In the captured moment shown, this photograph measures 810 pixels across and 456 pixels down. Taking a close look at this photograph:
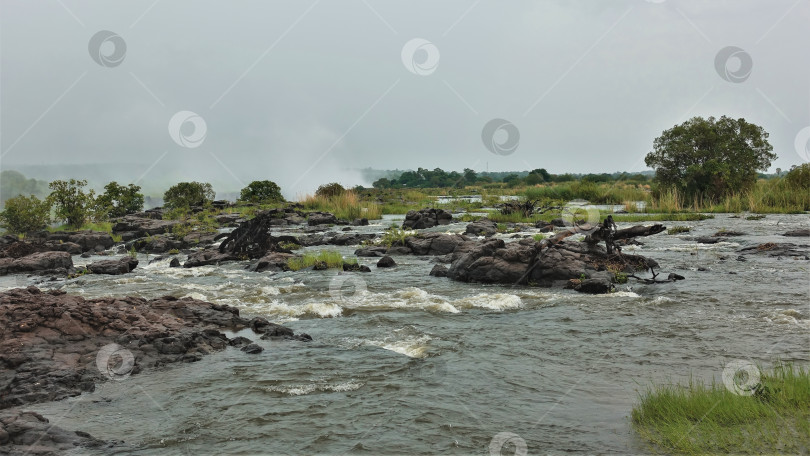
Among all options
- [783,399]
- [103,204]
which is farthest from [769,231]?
[103,204]

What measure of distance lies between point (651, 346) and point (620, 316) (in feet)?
6.50

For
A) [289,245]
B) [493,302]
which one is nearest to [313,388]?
[493,302]

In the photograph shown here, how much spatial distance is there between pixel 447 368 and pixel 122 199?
39401 millimetres

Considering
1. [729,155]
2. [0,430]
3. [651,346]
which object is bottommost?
[651,346]

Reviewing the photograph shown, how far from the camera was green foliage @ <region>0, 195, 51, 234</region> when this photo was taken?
27.4 metres

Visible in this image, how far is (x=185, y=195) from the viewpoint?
149 ft

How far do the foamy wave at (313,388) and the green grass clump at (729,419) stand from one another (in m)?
3.10

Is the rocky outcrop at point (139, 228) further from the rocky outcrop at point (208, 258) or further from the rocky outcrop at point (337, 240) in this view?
the rocky outcrop at point (208, 258)

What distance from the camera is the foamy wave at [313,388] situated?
6.43 metres

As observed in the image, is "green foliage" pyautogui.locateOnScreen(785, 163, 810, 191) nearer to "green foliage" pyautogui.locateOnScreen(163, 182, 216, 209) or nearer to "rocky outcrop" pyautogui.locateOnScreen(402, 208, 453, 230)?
"rocky outcrop" pyautogui.locateOnScreen(402, 208, 453, 230)

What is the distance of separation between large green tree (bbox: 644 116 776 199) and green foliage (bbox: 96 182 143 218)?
125 ft

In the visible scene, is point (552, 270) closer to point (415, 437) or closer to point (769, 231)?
point (415, 437)

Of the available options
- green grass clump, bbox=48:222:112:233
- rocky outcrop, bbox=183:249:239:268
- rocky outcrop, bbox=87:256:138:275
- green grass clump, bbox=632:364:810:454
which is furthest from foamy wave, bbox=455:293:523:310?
green grass clump, bbox=48:222:112:233

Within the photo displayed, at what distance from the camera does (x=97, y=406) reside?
6.01 metres
